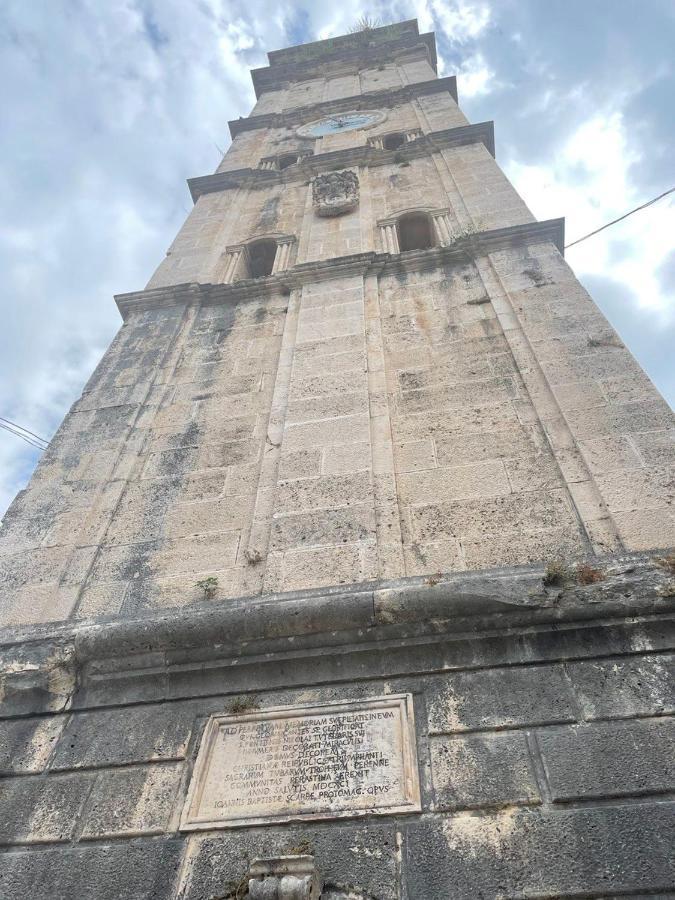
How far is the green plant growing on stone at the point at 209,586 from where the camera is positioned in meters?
5.72

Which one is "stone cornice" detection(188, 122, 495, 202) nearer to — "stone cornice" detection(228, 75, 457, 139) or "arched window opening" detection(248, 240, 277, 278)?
"arched window opening" detection(248, 240, 277, 278)

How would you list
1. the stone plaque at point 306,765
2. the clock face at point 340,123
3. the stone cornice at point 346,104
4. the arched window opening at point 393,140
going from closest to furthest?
the stone plaque at point 306,765
the arched window opening at point 393,140
the clock face at point 340,123
the stone cornice at point 346,104

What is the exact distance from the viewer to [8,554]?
6.34 m

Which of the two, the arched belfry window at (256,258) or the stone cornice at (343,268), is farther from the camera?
the arched belfry window at (256,258)

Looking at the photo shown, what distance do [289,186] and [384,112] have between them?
6624mm

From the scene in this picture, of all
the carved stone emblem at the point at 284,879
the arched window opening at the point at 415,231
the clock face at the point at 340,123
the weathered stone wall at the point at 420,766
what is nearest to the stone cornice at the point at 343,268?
the arched window opening at the point at 415,231

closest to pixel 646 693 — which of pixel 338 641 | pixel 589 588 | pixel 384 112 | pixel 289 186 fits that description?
pixel 589 588

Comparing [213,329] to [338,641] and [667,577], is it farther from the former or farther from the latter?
[667,577]

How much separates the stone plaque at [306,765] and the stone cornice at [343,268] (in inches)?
292

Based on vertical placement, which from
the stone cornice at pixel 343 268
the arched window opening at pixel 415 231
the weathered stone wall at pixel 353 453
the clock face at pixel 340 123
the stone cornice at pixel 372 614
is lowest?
the stone cornice at pixel 372 614

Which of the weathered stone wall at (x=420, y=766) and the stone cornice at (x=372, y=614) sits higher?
the stone cornice at (x=372, y=614)

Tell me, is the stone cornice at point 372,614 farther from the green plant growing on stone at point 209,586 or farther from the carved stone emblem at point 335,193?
the carved stone emblem at point 335,193

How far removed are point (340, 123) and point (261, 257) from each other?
920cm

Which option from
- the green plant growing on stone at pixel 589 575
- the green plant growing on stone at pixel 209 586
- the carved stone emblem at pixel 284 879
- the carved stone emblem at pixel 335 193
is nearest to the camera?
the carved stone emblem at pixel 284 879
